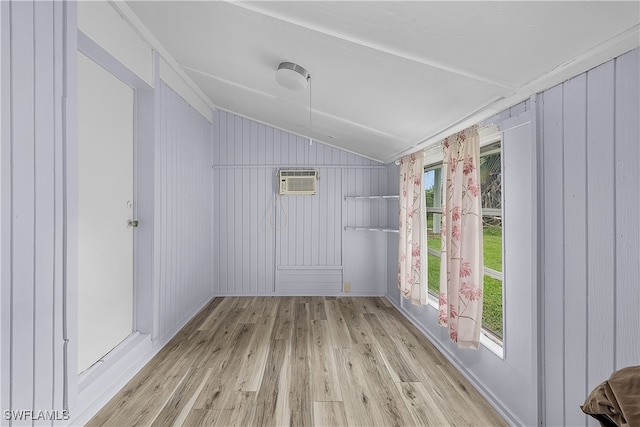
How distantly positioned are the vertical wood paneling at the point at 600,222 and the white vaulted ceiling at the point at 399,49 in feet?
0.43

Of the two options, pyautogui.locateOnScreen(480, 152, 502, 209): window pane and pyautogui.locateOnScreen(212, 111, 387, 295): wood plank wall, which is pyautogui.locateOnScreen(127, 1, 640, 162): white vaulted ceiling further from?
pyautogui.locateOnScreen(212, 111, 387, 295): wood plank wall

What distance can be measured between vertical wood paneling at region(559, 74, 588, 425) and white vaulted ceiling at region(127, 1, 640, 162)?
0.56ft

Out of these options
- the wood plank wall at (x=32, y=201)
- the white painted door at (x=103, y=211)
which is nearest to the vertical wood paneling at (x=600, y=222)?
the wood plank wall at (x=32, y=201)

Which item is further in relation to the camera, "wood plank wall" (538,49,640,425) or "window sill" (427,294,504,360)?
"window sill" (427,294,504,360)

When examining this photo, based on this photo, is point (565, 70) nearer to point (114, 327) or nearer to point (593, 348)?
point (593, 348)

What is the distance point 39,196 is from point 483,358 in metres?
2.38

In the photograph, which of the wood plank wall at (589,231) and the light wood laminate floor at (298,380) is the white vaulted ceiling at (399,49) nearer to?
the wood plank wall at (589,231)

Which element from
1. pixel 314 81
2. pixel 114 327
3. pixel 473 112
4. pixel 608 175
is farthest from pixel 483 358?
pixel 114 327

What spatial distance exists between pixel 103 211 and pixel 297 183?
A: 2331 millimetres

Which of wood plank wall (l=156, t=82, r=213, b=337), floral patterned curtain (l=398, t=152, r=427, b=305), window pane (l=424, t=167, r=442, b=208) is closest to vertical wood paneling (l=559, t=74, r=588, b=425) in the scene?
floral patterned curtain (l=398, t=152, r=427, b=305)

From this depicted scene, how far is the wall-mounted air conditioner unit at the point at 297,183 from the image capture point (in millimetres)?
4039

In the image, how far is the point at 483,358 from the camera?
6.68 feet

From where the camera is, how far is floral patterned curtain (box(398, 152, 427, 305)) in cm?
284

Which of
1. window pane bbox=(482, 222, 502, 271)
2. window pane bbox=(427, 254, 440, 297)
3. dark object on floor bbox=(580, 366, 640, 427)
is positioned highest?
window pane bbox=(482, 222, 502, 271)
